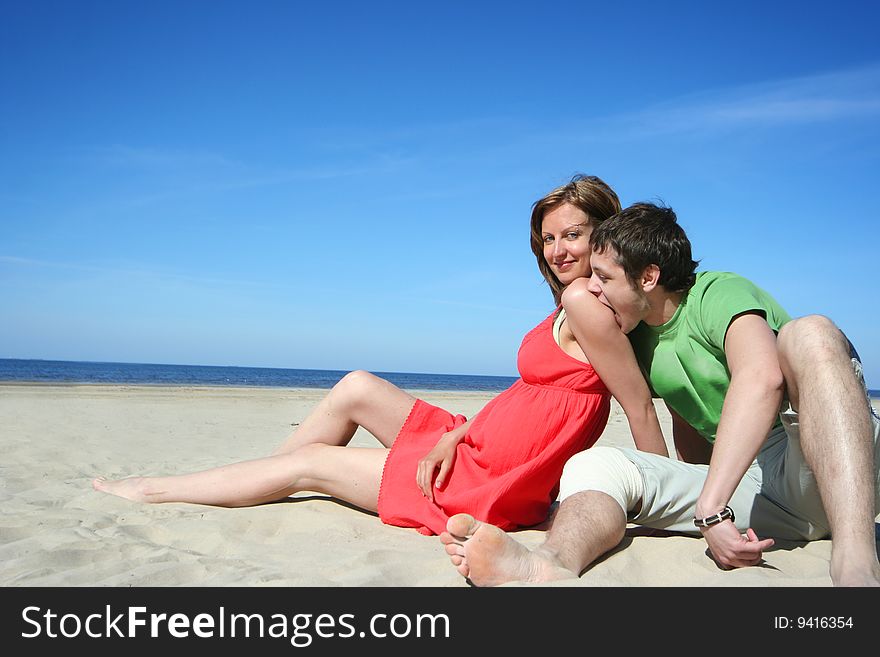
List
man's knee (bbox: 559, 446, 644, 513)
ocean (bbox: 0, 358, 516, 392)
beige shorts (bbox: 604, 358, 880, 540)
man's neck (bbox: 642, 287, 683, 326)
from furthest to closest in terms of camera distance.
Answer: ocean (bbox: 0, 358, 516, 392), man's neck (bbox: 642, 287, 683, 326), beige shorts (bbox: 604, 358, 880, 540), man's knee (bbox: 559, 446, 644, 513)

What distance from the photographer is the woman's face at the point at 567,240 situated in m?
3.19

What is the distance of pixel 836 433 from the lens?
81.6 inches

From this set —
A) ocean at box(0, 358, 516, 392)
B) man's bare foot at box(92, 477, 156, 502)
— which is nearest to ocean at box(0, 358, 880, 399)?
ocean at box(0, 358, 516, 392)

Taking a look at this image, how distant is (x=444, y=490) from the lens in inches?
122

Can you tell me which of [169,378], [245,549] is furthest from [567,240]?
[169,378]

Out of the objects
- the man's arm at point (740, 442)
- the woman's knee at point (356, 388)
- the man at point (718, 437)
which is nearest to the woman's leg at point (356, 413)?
the woman's knee at point (356, 388)

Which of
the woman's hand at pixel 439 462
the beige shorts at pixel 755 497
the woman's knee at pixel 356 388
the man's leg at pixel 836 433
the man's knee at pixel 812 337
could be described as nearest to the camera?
the man's leg at pixel 836 433

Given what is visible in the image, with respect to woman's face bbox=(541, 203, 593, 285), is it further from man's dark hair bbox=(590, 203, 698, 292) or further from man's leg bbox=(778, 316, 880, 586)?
man's leg bbox=(778, 316, 880, 586)

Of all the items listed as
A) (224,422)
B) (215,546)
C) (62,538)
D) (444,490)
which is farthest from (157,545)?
(224,422)

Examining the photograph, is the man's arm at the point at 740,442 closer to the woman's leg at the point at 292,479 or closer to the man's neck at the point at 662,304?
the man's neck at the point at 662,304

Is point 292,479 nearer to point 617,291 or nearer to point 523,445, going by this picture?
point 523,445

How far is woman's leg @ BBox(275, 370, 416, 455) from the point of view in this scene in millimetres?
3416

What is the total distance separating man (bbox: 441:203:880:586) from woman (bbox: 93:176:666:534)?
0.17 metres
